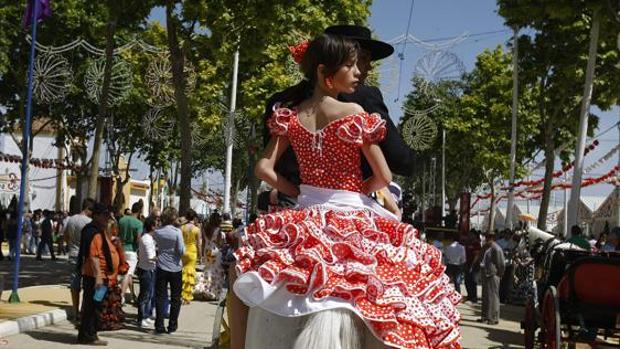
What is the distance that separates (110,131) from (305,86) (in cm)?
3028

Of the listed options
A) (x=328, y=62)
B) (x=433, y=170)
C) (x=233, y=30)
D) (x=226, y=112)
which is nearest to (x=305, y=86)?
(x=328, y=62)

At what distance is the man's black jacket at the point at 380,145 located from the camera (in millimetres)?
3853

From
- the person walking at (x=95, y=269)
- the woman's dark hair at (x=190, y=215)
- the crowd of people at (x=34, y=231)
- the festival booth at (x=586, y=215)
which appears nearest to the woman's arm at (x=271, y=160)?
the person walking at (x=95, y=269)

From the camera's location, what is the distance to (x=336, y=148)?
3734mm

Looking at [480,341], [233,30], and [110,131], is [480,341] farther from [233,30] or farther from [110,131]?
[110,131]

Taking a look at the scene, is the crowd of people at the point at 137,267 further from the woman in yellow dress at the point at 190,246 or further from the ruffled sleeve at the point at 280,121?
the ruffled sleeve at the point at 280,121

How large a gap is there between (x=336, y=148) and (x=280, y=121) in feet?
1.01

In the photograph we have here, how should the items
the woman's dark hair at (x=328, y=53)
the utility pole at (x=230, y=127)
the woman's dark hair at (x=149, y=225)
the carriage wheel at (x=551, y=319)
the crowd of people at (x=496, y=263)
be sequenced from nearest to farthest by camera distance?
the woman's dark hair at (x=328, y=53), the carriage wheel at (x=551, y=319), the woman's dark hair at (x=149, y=225), the crowd of people at (x=496, y=263), the utility pole at (x=230, y=127)

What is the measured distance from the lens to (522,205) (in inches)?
3000

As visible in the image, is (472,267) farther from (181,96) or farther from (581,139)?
(181,96)

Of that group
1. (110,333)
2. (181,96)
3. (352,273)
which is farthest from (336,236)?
(181,96)

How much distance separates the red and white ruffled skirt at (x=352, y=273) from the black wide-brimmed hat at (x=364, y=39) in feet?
2.42

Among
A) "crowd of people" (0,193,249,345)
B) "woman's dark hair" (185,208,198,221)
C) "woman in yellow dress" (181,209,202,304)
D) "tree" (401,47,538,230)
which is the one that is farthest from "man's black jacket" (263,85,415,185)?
"tree" (401,47,538,230)

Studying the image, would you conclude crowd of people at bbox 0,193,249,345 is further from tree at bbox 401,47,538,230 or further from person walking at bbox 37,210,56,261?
tree at bbox 401,47,538,230
